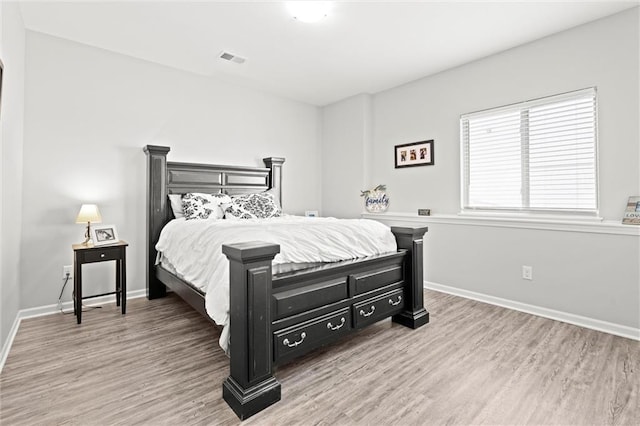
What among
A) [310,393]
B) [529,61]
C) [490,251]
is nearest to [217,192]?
[310,393]

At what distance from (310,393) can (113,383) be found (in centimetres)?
118

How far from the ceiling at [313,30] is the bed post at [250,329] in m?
2.16

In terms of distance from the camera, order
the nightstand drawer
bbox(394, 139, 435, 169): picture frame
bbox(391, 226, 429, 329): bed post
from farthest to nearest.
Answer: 1. bbox(394, 139, 435, 169): picture frame
2. the nightstand drawer
3. bbox(391, 226, 429, 329): bed post

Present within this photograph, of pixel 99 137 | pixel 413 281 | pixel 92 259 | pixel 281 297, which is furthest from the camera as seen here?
pixel 99 137

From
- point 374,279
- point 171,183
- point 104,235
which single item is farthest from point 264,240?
point 171,183

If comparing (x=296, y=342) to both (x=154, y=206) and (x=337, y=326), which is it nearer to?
(x=337, y=326)

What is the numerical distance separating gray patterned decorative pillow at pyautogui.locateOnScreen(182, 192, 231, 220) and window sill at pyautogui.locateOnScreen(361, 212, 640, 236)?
216 centimetres

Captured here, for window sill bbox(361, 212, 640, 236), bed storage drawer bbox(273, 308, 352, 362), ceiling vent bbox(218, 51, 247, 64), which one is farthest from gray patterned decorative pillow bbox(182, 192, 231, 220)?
window sill bbox(361, 212, 640, 236)

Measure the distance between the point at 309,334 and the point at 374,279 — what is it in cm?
71

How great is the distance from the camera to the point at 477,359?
222 cm

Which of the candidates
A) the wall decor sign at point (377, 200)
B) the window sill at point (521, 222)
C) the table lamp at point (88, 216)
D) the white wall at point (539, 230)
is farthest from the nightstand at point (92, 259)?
the white wall at point (539, 230)

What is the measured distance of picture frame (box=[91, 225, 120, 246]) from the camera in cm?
311

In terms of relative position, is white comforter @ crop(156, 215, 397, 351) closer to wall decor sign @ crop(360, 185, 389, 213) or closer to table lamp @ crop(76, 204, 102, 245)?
table lamp @ crop(76, 204, 102, 245)

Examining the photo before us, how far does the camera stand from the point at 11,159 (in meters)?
2.47
